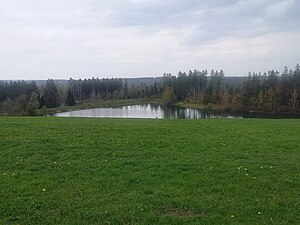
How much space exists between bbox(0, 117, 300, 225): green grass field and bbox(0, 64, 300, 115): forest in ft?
188

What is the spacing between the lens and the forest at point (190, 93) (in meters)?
79.1

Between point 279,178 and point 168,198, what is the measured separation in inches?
140

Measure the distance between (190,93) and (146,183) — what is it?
4638 inches

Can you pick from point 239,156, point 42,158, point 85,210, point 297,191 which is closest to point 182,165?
point 239,156

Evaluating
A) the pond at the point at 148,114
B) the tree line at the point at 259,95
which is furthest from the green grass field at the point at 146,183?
the tree line at the point at 259,95

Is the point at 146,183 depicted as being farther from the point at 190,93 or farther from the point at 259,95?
the point at 190,93

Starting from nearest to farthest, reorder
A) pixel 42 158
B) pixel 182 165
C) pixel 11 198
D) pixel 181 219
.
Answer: pixel 181 219
pixel 11 198
pixel 182 165
pixel 42 158

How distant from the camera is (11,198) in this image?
675 cm

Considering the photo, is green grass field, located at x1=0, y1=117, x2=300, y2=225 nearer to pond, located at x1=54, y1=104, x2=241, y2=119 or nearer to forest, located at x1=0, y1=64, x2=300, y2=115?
pond, located at x1=54, y1=104, x2=241, y2=119

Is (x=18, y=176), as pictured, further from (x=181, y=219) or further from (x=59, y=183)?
(x=181, y=219)

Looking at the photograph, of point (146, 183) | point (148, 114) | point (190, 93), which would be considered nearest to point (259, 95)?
point (148, 114)

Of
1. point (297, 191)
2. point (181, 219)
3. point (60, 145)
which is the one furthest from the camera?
point (60, 145)

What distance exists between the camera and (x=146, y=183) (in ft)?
25.5

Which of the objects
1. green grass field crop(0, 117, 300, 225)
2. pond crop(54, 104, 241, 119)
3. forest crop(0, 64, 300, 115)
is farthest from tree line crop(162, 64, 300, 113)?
green grass field crop(0, 117, 300, 225)
